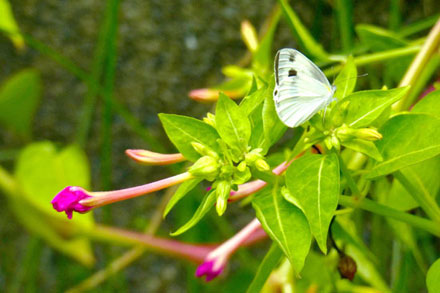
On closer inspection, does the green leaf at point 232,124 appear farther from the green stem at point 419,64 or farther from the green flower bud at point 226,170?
the green stem at point 419,64

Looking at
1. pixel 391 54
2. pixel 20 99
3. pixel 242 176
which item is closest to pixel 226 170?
pixel 242 176

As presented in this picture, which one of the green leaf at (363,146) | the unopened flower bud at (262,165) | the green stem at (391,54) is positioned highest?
the unopened flower bud at (262,165)

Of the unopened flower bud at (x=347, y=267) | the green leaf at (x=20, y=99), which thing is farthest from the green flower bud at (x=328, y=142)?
the green leaf at (x=20, y=99)

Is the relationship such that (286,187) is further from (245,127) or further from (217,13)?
(217,13)

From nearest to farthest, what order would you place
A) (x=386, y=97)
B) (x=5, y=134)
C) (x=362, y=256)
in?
(x=386, y=97) → (x=362, y=256) → (x=5, y=134)

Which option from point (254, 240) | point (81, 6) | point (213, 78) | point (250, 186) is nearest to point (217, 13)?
point (213, 78)
